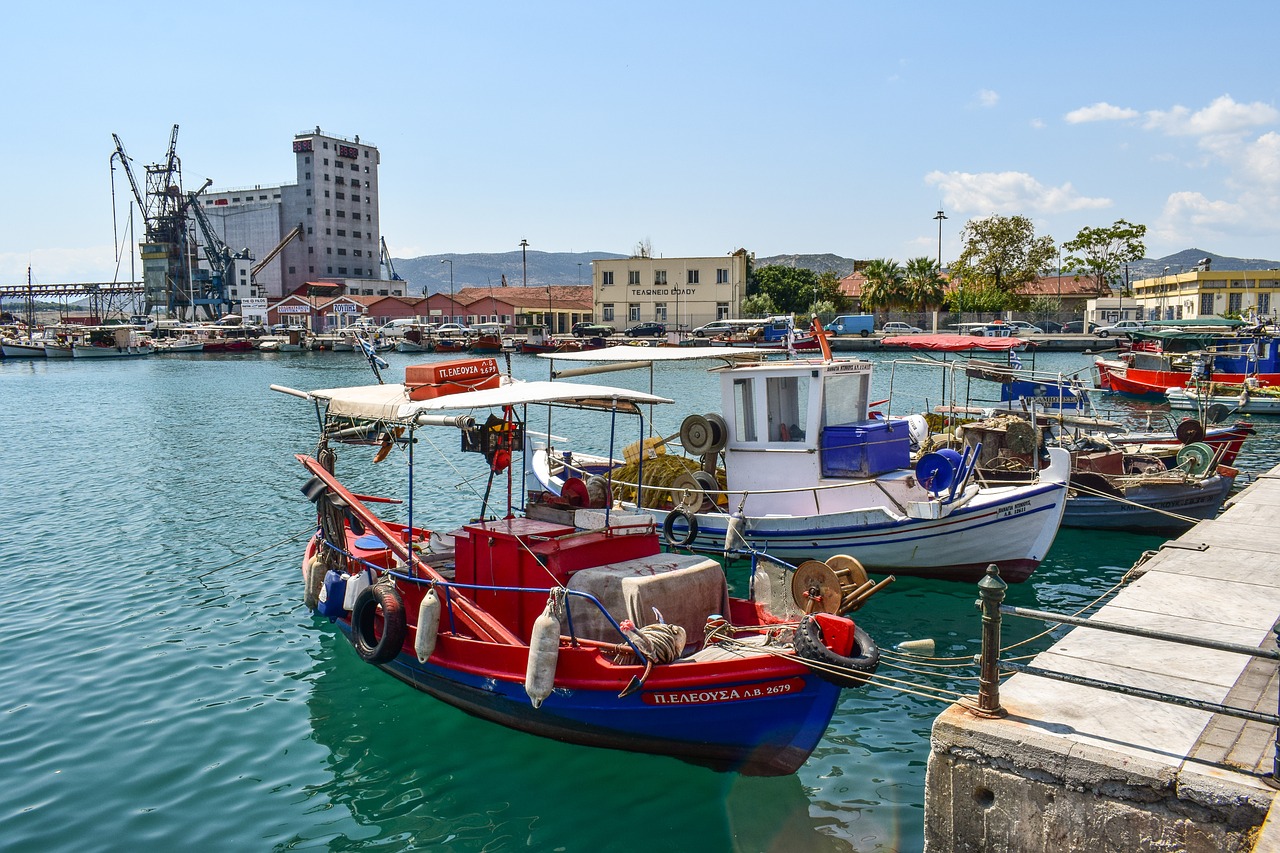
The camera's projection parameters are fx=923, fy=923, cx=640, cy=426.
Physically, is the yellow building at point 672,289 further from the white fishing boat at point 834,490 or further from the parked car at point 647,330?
the white fishing boat at point 834,490

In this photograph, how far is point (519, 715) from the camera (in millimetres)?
9516

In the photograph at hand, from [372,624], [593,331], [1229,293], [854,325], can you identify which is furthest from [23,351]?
[1229,293]

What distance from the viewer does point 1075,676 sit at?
6.03 m

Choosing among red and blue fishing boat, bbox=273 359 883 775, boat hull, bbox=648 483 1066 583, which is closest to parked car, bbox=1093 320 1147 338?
boat hull, bbox=648 483 1066 583

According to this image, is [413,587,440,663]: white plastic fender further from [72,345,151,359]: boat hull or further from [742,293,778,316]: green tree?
[72,345,151,359]: boat hull

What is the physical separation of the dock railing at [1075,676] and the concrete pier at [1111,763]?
0.15 meters

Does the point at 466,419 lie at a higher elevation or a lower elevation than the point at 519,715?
higher

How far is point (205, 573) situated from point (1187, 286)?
A: 295 feet

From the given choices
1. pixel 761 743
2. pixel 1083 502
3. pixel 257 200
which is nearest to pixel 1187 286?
pixel 1083 502

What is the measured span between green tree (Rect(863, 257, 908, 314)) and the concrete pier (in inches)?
3200

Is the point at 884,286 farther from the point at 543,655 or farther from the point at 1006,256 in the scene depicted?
the point at 543,655

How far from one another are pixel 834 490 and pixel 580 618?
22.8 ft

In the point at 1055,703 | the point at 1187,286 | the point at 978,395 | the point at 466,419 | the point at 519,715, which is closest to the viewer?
the point at 1055,703

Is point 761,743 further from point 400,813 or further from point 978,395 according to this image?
point 978,395
